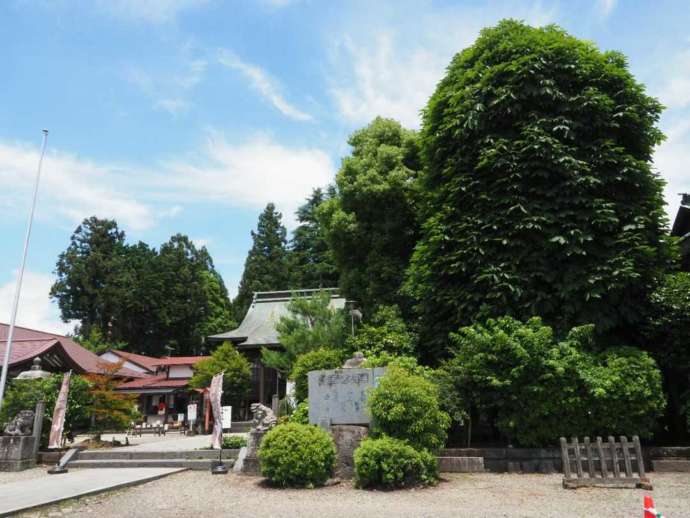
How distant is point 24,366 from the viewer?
70.0 feet

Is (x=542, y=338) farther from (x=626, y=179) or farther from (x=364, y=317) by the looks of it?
(x=364, y=317)

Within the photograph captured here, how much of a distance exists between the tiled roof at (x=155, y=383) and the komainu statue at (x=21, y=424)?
53.4 feet

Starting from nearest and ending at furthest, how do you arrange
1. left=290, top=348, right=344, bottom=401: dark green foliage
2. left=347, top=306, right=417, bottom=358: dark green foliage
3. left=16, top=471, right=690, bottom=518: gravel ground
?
1. left=16, top=471, right=690, bottom=518: gravel ground
2. left=290, top=348, right=344, bottom=401: dark green foliage
3. left=347, top=306, right=417, bottom=358: dark green foliage

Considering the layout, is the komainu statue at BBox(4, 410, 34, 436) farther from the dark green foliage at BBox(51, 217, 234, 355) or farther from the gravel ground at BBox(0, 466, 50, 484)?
Answer: the dark green foliage at BBox(51, 217, 234, 355)

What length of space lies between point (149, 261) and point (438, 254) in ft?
151

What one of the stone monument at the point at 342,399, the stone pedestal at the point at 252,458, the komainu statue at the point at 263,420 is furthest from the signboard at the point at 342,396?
the stone pedestal at the point at 252,458

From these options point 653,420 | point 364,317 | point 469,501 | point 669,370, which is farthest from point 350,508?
point 364,317

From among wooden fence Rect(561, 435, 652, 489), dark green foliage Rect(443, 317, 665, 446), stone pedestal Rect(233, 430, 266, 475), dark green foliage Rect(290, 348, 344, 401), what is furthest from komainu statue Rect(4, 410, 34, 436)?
wooden fence Rect(561, 435, 652, 489)

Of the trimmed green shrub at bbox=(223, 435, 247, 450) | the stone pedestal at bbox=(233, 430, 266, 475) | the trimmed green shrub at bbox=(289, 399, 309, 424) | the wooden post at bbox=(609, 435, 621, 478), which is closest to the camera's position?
the wooden post at bbox=(609, 435, 621, 478)

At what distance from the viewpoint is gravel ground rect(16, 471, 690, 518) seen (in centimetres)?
693

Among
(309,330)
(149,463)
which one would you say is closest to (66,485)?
(149,463)

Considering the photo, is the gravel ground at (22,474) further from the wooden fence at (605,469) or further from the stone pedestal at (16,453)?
the wooden fence at (605,469)

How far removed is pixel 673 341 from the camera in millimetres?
11914

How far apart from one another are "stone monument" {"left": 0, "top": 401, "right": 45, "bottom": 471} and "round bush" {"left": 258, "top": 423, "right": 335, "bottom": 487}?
806 cm
